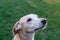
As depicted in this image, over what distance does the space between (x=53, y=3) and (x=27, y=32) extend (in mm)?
4155

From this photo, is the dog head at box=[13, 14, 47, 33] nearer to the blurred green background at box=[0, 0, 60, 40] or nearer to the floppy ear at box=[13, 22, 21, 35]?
the floppy ear at box=[13, 22, 21, 35]

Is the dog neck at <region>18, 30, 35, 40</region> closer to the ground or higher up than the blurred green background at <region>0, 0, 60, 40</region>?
closer to the ground

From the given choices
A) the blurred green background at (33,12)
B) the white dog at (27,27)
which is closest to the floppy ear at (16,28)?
the white dog at (27,27)

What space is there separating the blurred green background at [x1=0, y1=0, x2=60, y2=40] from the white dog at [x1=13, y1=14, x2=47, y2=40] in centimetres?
129

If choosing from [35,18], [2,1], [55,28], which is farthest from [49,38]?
[2,1]

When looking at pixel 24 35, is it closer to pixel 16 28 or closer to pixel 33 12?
pixel 16 28

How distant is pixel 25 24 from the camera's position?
6.87m

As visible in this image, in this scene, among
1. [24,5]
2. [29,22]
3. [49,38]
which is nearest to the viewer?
[29,22]

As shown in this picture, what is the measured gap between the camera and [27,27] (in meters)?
6.85

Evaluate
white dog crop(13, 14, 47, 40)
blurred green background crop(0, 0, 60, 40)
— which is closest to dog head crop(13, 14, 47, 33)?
white dog crop(13, 14, 47, 40)

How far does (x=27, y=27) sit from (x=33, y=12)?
3.04 metres

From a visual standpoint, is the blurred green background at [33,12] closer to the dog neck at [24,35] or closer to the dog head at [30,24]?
the dog neck at [24,35]

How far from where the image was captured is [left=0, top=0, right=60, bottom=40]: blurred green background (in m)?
8.62

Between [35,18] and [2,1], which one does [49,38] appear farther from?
[2,1]
